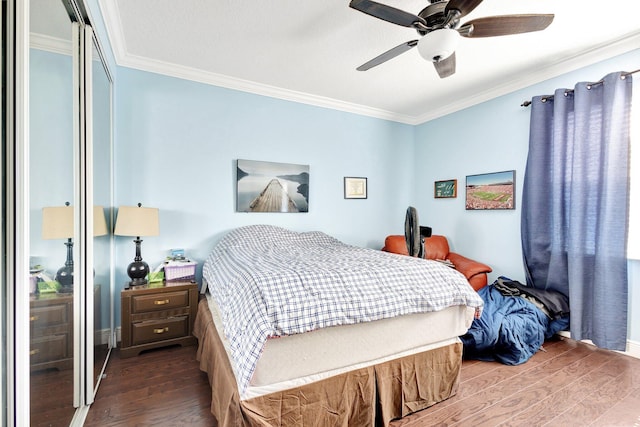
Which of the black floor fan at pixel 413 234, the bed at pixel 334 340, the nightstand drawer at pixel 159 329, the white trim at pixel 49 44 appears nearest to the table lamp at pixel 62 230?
the white trim at pixel 49 44

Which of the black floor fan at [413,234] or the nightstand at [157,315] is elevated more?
the black floor fan at [413,234]

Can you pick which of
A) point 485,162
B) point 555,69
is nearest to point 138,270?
point 485,162

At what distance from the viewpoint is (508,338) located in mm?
2387

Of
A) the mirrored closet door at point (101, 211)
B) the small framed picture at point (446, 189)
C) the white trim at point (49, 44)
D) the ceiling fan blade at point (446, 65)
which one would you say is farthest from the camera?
the small framed picture at point (446, 189)

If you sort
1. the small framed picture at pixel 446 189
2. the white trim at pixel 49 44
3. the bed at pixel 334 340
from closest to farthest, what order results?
the white trim at pixel 49 44 → the bed at pixel 334 340 → the small framed picture at pixel 446 189

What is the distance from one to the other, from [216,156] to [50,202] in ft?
6.83

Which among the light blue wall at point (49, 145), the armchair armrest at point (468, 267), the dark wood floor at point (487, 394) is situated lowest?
the dark wood floor at point (487, 394)

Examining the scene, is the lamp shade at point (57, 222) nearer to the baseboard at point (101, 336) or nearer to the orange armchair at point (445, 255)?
the baseboard at point (101, 336)

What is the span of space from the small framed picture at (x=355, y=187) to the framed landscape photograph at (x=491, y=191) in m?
1.29

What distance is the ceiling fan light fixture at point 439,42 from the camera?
1742 mm

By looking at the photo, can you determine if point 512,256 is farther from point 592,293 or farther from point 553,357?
point 553,357

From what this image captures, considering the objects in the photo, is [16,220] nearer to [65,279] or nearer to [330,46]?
[65,279]

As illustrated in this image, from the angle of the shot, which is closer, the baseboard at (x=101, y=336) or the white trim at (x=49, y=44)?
the white trim at (x=49, y=44)

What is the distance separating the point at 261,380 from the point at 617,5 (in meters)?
3.23
